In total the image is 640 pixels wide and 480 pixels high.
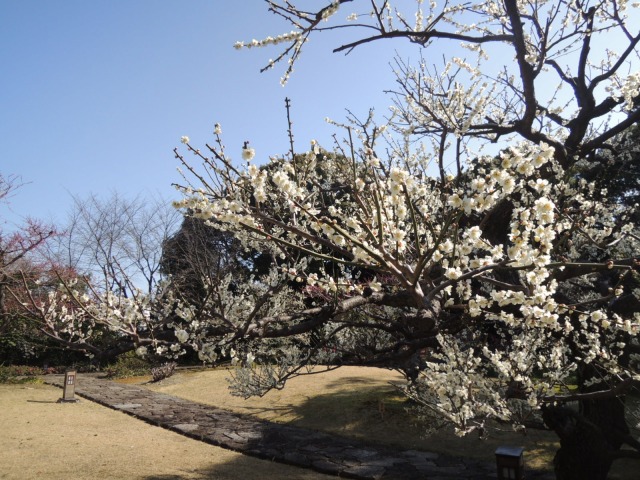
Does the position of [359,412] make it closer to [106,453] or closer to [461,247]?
[106,453]

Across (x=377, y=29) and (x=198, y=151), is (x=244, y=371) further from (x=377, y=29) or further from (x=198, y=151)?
(x=377, y=29)

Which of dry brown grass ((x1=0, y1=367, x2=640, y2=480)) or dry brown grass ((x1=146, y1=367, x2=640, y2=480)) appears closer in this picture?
dry brown grass ((x1=0, y1=367, x2=640, y2=480))

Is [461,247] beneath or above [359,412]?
above

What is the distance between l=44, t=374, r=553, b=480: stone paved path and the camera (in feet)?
20.4

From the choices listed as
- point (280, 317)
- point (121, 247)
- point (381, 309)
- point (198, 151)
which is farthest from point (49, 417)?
point (121, 247)

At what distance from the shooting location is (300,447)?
24.1 ft

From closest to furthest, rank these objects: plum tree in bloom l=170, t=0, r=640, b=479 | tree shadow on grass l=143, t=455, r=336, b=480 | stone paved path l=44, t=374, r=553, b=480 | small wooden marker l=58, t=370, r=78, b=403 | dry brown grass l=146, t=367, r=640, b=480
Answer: plum tree in bloom l=170, t=0, r=640, b=479 < tree shadow on grass l=143, t=455, r=336, b=480 < stone paved path l=44, t=374, r=553, b=480 < dry brown grass l=146, t=367, r=640, b=480 < small wooden marker l=58, t=370, r=78, b=403

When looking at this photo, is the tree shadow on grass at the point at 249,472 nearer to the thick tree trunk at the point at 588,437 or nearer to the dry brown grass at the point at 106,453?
the dry brown grass at the point at 106,453

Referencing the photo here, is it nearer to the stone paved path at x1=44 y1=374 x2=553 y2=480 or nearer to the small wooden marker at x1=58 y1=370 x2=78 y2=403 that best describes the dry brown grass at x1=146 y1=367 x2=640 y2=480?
the stone paved path at x1=44 y1=374 x2=553 y2=480

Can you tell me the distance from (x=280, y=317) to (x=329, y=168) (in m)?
3.73

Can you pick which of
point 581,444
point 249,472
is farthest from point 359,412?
point 581,444

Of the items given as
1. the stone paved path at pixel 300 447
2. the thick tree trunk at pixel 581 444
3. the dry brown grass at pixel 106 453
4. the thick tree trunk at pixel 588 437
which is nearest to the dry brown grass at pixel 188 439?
the dry brown grass at pixel 106 453

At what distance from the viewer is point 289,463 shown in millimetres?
6598

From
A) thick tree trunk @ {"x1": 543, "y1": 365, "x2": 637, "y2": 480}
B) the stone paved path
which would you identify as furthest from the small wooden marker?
thick tree trunk @ {"x1": 543, "y1": 365, "x2": 637, "y2": 480}
